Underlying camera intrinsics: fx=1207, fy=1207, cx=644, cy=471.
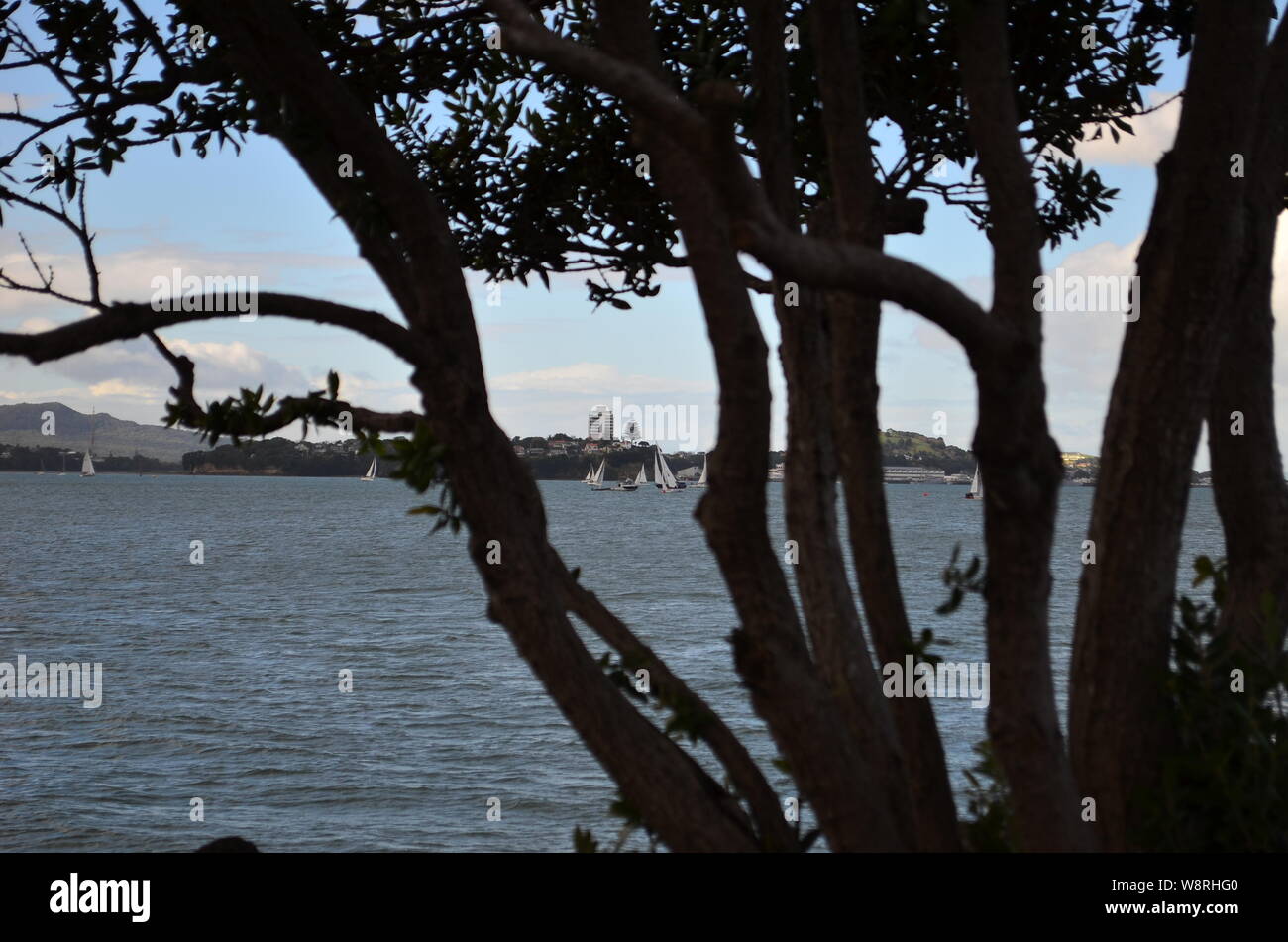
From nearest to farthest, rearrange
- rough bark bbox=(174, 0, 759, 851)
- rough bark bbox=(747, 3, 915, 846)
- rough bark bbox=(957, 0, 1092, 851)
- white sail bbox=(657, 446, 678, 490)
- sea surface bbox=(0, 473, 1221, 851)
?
1. rough bark bbox=(957, 0, 1092, 851)
2. rough bark bbox=(174, 0, 759, 851)
3. rough bark bbox=(747, 3, 915, 846)
4. sea surface bbox=(0, 473, 1221, 851)
5. white sail bbox=(657, 446, 678, 490)

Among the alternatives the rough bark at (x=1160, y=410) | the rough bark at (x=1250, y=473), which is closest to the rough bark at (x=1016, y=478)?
the rough bark at (x=1160, y=410)

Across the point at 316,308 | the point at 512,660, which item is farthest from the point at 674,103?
the point at 512,660

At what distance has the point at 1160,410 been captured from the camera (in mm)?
4082

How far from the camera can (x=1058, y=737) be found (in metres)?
3.79

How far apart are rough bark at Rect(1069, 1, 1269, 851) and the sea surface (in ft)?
2.75

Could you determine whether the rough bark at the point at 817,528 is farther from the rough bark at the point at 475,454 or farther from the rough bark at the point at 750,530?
the rough bark at the point at 475,454

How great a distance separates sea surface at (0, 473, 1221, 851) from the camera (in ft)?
80.5

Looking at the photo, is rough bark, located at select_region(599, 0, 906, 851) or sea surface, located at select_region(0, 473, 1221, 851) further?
sea surface, located at select_region(0, 473, 1221, 851)

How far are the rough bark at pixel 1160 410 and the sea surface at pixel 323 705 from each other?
84 centimetres

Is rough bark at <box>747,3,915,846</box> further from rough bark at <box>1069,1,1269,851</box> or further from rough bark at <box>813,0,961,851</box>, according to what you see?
rough bark at <box>1069,1,1269,851</box>

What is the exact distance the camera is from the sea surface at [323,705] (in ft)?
80.5

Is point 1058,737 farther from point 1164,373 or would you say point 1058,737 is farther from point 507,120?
point 507,120

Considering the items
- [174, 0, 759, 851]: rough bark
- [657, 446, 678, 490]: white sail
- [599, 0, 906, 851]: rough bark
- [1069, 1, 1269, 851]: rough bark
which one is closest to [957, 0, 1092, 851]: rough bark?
[1069, 1, 1269, 851]: rough bark
